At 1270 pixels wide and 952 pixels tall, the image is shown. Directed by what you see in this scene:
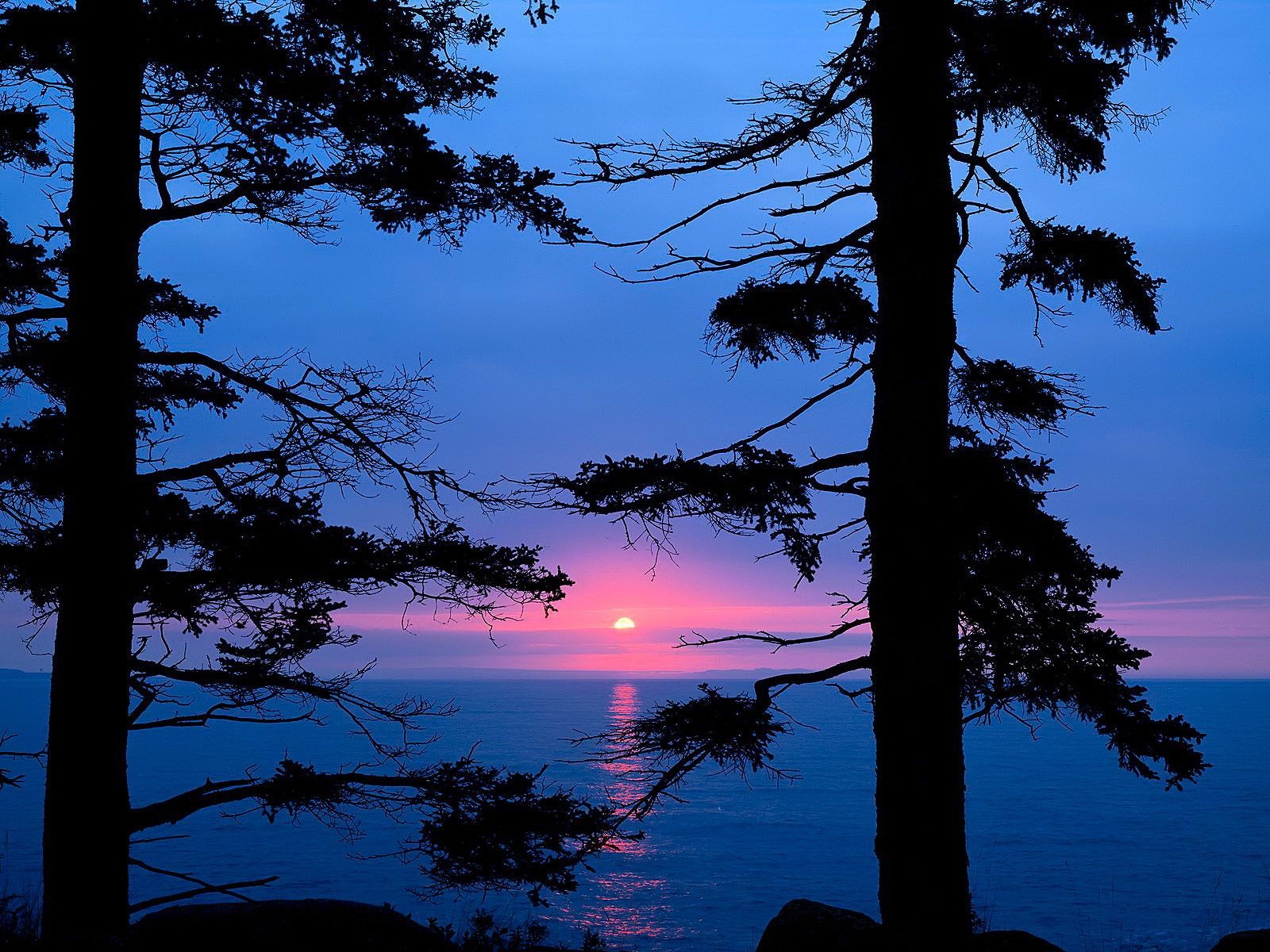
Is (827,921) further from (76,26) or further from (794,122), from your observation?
(76,26)

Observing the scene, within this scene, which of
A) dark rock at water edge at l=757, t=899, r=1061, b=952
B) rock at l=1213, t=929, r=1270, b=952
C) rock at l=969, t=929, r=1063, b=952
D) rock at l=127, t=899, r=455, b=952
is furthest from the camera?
rock at l=1213, t=929, r=1270, b=952

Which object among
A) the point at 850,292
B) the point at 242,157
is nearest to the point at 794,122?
the point at 850,292

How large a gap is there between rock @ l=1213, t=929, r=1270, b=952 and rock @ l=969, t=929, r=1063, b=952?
1.57 meters

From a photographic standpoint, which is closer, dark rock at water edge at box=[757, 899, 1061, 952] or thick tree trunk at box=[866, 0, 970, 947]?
thick tree trunk at box=[866, 0, 970, 947]

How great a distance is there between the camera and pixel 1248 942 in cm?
804

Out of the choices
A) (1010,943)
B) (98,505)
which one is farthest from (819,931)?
(98,505)

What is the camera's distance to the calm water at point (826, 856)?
41531mm

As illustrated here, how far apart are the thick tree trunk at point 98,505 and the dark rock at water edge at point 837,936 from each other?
5.25 meters

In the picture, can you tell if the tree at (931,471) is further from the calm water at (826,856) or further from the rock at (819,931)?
the calm water at (826,856)

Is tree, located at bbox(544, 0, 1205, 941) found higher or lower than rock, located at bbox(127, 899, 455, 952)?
higher

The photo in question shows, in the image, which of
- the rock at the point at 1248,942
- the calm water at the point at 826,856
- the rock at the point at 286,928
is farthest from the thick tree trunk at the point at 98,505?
the calm water at the point at 826,856

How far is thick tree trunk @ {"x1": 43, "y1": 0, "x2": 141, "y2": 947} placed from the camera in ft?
20.8

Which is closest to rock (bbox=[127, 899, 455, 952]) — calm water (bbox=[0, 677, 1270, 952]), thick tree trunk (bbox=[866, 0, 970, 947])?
thick tree trunk (bbox=[866, 0, 970, 947])

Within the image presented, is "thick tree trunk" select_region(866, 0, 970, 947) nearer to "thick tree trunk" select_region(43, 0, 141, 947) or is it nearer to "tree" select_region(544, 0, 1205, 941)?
"tree" select_region(544, 0, 1205, 941)
